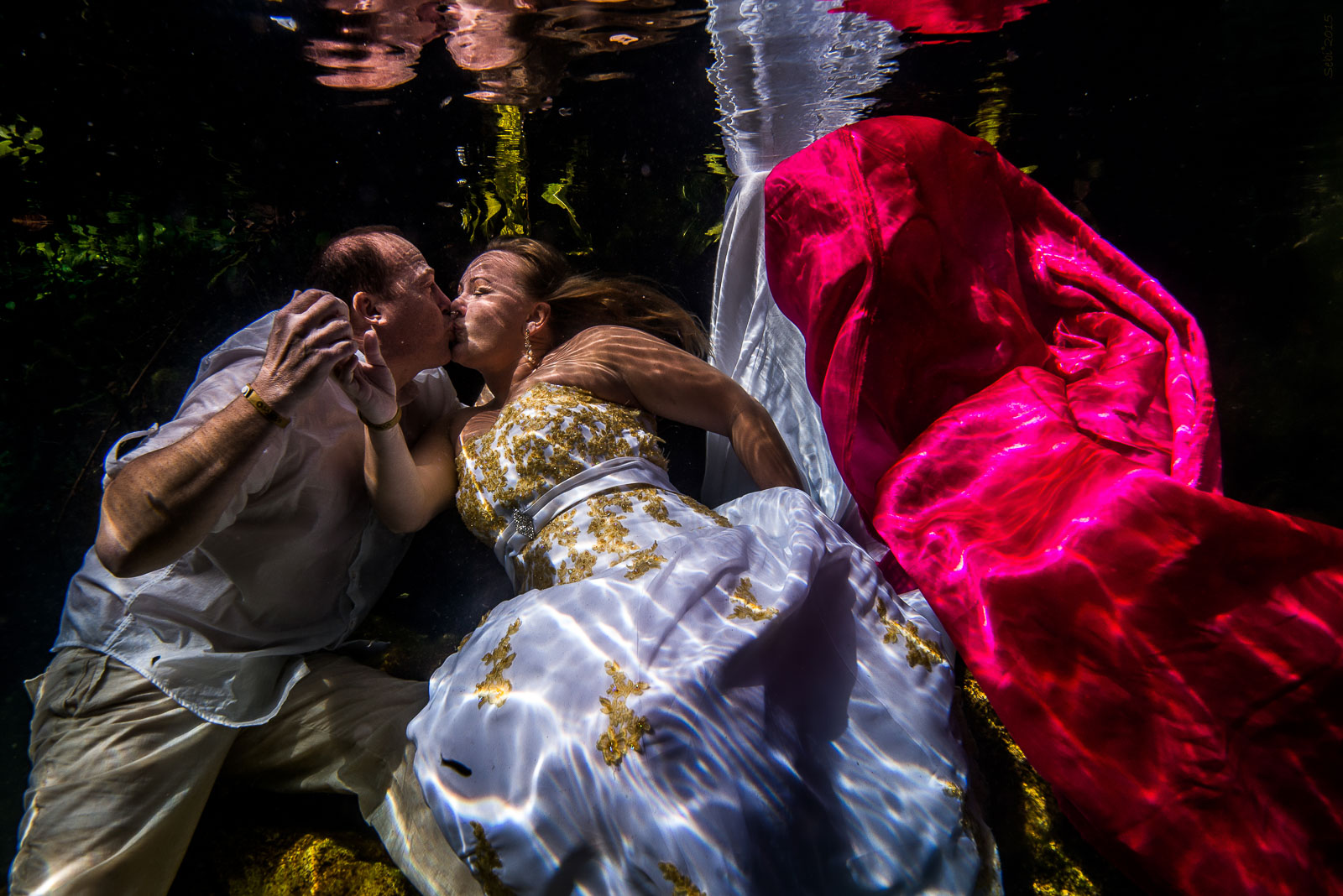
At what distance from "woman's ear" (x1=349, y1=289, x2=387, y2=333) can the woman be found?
0.47m

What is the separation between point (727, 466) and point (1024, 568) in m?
1.77

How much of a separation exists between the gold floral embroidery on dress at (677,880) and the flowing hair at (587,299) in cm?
250

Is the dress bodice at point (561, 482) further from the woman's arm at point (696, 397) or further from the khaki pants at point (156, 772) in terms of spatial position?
the khaki pants at point (156, 772)

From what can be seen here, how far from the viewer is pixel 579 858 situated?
4.33 ft

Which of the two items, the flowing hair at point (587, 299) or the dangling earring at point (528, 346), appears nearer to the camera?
the dangling earring at point (528, 346)

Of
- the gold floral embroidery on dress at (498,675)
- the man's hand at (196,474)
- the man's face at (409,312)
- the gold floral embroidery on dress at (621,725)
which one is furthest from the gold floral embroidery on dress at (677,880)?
the man's face at (409,312)

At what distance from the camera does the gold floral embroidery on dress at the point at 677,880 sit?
3.99 feet

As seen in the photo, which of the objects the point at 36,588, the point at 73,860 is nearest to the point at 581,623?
the point at 73,860

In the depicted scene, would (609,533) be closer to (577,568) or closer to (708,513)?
(577,568)

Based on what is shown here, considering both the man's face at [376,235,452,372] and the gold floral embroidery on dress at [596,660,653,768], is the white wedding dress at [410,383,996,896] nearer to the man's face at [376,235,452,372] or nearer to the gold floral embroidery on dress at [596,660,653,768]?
the gold floral embroidery on dress at [596,660,653,768]

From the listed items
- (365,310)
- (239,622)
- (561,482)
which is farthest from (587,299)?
(239,622)

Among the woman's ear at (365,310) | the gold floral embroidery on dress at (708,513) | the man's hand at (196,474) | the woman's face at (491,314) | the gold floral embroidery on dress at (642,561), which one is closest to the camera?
the man's hand at (196,474)

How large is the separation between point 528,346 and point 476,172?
2928 mm

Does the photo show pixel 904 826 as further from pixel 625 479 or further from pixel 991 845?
pixel 625 479
